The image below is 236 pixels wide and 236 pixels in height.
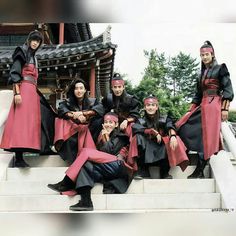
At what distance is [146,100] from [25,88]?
1.35 metres

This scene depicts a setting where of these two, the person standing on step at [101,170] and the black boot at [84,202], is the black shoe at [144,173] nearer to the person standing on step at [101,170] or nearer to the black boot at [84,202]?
the person standing on step at [101,170]

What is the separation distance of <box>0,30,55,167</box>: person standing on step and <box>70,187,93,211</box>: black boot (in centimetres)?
98

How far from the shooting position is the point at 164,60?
1532 inches

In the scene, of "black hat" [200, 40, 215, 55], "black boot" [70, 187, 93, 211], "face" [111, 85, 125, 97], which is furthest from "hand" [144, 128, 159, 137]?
"black hat" [200, 40, 215, 55]

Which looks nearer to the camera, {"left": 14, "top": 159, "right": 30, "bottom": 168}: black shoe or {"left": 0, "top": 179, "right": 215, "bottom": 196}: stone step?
{"left": 0, "top": 179, "right": 215, "bottom": 196}: stone step

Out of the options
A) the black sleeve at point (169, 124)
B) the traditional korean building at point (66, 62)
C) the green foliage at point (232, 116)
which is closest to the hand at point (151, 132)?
the black sleeve at point (169, 124)

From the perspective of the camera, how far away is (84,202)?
12.8ft

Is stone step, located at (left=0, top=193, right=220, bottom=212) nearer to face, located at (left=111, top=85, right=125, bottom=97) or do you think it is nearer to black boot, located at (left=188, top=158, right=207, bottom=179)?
black boot, located at (left=188, top=158, right=207, bottom=179)

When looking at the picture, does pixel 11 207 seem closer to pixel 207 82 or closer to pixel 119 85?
pixel 119 85

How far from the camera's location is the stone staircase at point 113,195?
403 centimetres

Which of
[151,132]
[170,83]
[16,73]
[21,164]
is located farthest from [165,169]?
[170,83]

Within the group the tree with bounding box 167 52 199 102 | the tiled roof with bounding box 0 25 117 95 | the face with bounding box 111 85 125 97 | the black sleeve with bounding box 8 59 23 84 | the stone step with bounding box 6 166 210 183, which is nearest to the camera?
the stone step with bounding box 6 166 210 183

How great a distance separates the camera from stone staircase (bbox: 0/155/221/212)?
403 centimetres

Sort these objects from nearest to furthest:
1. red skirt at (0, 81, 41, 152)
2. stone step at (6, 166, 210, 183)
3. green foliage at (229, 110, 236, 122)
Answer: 1. stone step at (6, 166, 210, 183)
2. red skirt at (0, 81, 41, 152)
3. green foliage at (229, 110, 236, 122)
